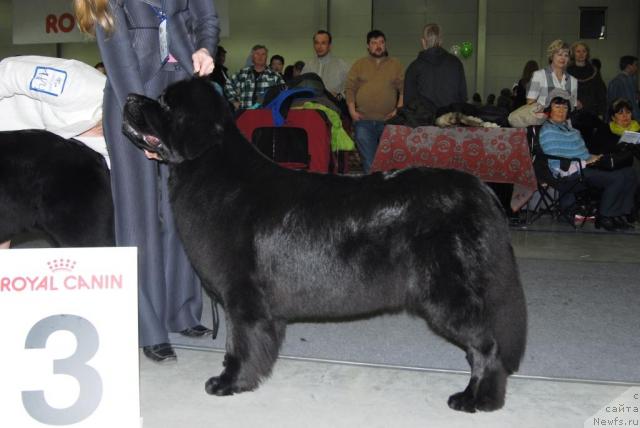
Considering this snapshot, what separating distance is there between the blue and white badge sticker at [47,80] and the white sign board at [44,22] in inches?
608

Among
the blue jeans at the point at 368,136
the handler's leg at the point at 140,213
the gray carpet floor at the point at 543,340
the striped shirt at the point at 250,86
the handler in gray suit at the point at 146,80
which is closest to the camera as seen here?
the handler in gray suit at the point at 146,80

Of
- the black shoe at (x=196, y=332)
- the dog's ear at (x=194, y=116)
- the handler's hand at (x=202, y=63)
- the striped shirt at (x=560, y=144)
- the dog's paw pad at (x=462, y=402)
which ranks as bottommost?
the black shoe at (x=196, y=332)

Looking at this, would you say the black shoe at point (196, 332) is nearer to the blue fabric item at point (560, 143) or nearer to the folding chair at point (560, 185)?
the folding chair at point (560, 185)

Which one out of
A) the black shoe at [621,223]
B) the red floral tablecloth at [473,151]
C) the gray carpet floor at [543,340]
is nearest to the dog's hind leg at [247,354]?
the gray carpet floor at [543,340]

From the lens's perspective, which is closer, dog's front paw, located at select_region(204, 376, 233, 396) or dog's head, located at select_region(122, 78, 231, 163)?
dog's head, located at select_region(122, 78, 231, 163)

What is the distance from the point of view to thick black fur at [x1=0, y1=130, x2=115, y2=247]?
11.1ft

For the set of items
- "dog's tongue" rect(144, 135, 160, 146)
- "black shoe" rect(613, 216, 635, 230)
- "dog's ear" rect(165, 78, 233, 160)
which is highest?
"dog's ear" rect(165, 78, 233, 160)

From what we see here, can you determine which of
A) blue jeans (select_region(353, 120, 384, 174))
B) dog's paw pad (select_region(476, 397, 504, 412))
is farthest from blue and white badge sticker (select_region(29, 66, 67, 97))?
blue jeans (select_region(353, 120, 384, 174))

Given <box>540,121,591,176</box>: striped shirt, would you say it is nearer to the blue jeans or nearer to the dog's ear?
the blue jeans

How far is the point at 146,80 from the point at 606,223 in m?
6.30

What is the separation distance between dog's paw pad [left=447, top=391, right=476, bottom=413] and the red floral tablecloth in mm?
5056

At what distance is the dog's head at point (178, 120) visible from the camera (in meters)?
2.88

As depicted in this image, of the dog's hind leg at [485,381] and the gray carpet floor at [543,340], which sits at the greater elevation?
the dog's hind leg at [485,381]

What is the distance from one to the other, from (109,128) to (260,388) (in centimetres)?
144
